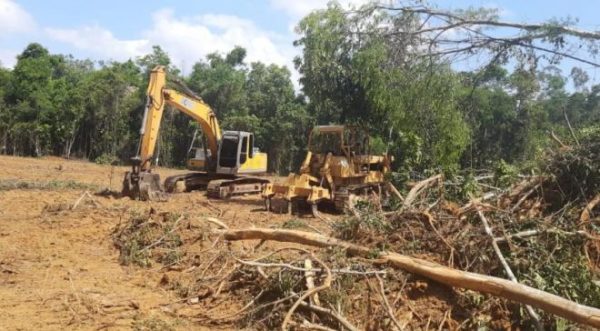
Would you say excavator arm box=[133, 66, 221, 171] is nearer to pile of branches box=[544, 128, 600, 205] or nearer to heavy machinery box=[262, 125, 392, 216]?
heavy machinery box=[262, 125, 392, 216]

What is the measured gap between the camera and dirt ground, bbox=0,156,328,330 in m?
5.61

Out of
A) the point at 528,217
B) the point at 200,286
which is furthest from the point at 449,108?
the point at 200,286

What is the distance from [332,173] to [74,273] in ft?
26.2

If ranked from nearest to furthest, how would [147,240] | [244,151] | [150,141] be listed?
[147,240]
[150,141]
[244,151]

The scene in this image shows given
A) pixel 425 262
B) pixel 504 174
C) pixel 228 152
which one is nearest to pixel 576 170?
pixel 504 174

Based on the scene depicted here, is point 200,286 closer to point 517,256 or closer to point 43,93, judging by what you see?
point 517,256

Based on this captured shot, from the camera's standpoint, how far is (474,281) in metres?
5.09

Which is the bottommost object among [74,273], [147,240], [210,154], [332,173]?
[74,273]

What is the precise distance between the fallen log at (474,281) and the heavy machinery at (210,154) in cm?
865

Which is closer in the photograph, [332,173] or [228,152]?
[332,173]

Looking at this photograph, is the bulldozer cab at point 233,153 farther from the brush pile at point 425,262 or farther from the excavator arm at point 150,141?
the brush pile at point 425,262

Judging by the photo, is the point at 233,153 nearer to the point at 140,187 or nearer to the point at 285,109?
the point at 140,187

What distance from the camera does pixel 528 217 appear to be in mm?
6301

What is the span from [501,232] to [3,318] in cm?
483
